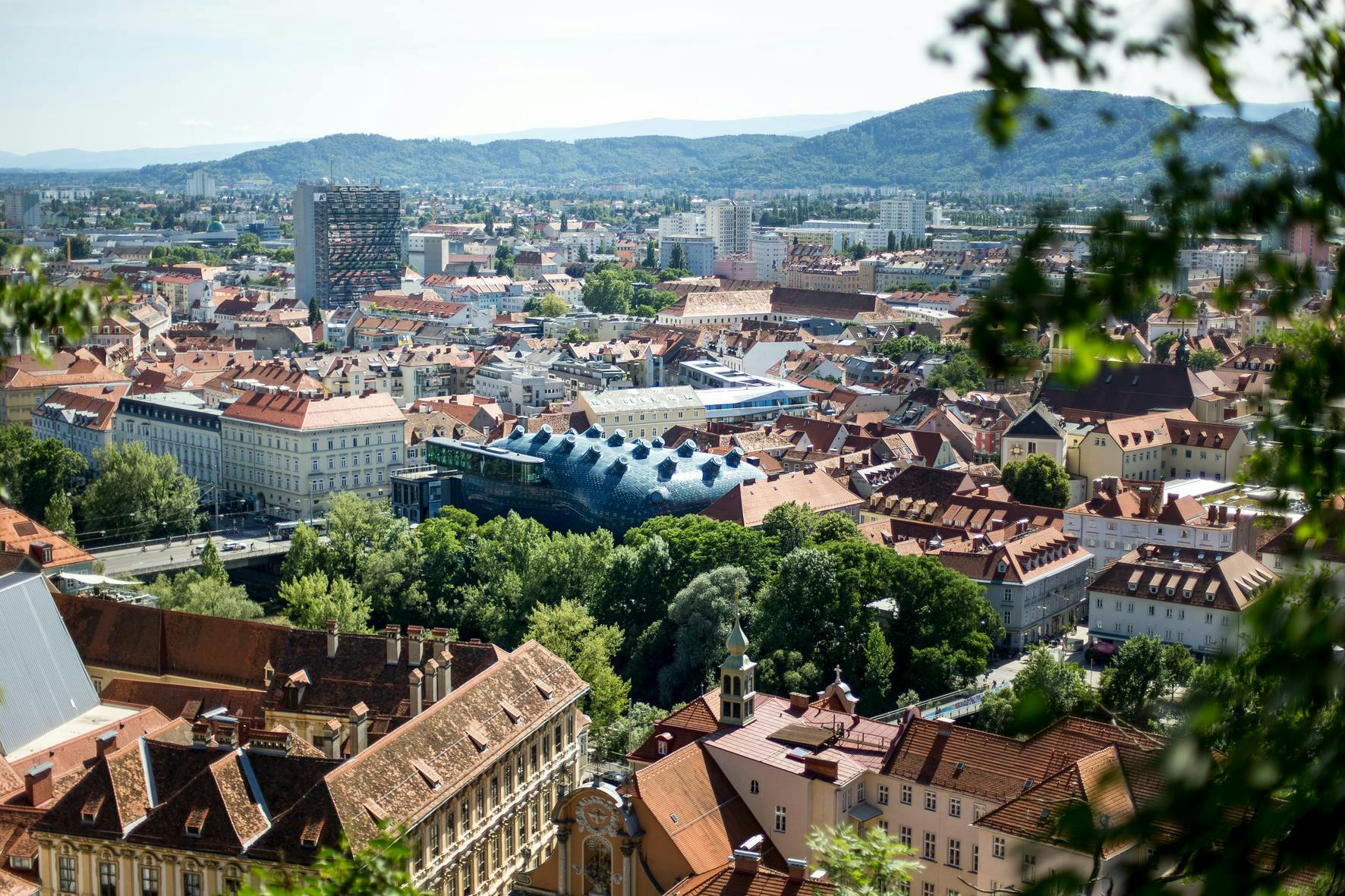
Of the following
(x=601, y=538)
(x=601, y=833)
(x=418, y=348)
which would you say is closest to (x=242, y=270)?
(x=418, y=348)

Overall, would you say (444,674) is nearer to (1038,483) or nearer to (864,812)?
(864,812)

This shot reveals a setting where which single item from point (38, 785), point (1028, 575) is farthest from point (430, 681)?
point (1028, 575)

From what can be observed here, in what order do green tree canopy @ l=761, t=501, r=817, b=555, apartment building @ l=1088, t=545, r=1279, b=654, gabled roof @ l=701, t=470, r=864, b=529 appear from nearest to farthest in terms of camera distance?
1. apartment building @ l=1088, t=545, r=1279, b=654
2. green tree canopy @ l=761, t=501, r=817, b=555
3. gabled roof @ l=701, t=470, r=864, b=529

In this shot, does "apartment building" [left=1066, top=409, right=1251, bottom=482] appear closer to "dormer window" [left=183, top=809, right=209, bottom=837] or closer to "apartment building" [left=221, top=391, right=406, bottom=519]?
"apartment building" [left=221, top=391, right=406, bottom=519]

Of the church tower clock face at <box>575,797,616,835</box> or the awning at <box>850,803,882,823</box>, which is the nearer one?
the church tower clock face at <box>575,797,616,835</box>

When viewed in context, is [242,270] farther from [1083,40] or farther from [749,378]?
[1083,40]

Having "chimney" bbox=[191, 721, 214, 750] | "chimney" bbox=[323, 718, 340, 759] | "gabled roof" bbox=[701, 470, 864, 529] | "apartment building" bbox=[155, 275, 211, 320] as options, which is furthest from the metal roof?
"apartment building" bbox=[155, 275, 211, 320]

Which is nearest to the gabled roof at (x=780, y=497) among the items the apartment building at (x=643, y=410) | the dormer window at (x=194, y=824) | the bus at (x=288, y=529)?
the bus at (x=288, y=529)
